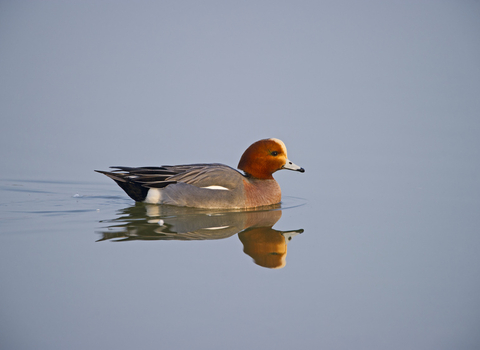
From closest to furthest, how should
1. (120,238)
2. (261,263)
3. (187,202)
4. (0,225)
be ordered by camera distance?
(261,263) → (120,238) → (0,225) → (187,202)

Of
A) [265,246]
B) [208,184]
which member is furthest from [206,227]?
[208,184]

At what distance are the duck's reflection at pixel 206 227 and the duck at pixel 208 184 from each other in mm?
171

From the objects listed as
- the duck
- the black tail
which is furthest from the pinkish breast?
the black tail

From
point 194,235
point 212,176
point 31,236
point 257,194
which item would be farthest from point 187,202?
point 31,236

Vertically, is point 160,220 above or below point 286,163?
below

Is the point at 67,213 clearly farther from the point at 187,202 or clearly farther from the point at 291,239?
the point at 291,239

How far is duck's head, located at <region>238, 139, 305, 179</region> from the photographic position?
877 cm

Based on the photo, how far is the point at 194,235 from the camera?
6688 millimetres

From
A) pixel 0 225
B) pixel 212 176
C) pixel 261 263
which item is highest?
pixel 212 176

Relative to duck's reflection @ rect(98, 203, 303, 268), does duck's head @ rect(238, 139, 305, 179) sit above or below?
above

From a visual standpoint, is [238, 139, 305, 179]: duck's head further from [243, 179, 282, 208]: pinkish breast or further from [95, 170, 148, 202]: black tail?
[95, 170, 148, 202]: black tail

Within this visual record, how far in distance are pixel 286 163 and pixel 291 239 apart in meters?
2.36

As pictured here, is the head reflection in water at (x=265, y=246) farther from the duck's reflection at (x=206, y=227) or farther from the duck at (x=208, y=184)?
the duck at (x=208, y=184)

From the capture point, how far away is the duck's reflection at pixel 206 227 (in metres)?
6.34
